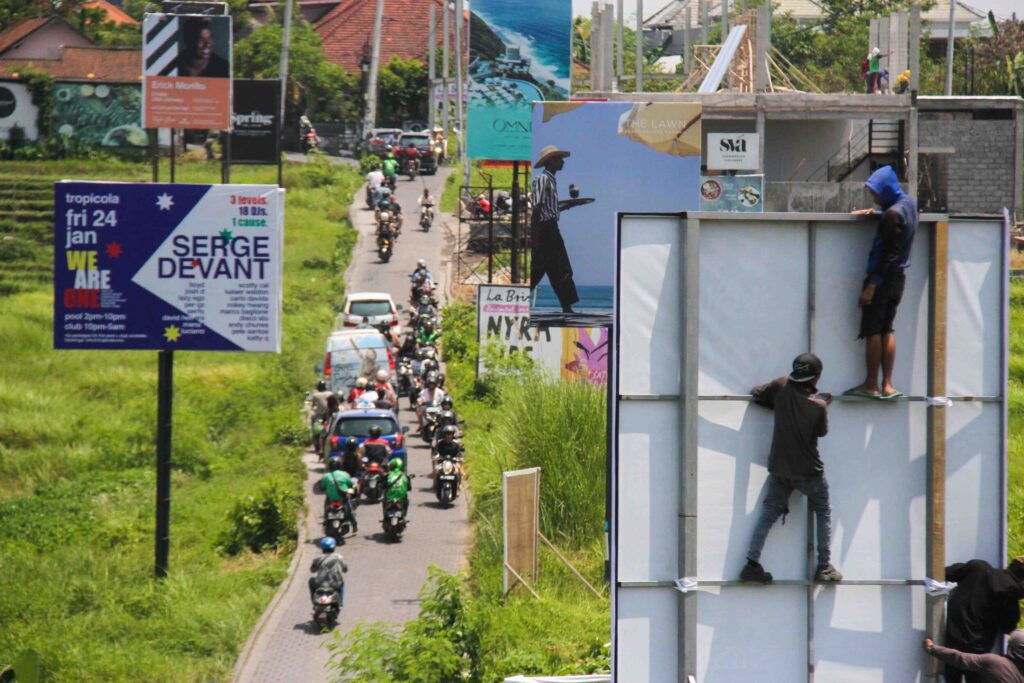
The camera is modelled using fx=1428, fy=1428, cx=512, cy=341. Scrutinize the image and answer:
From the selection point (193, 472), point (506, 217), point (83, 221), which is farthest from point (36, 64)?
point (83, 221)

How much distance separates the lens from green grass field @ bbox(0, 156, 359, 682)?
1822 centimetres

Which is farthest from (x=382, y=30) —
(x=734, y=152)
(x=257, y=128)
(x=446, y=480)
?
(x=446, y=480)

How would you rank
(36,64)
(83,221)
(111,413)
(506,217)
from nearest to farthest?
(83,221) → (111,413) → (506,217) → (36,64)

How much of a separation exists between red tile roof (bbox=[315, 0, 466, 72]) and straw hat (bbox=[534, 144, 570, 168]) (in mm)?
67911

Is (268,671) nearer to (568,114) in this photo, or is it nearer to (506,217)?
(568,114)

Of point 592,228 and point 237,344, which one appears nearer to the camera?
point 592,228

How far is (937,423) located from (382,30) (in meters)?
80.2

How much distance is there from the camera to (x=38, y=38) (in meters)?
72.6

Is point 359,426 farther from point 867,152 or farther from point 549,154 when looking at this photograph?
point 867,152

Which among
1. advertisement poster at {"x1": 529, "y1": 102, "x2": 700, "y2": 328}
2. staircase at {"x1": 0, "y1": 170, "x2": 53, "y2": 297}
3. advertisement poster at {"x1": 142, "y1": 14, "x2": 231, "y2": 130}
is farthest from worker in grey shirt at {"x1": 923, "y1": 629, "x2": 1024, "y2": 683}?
staircase at {"x1": 0, "y1": 170, "x2": 53, "y2": 297}

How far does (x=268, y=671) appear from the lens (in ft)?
53.3

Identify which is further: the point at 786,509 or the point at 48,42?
the point at 48,42

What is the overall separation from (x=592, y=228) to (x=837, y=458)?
876 cm

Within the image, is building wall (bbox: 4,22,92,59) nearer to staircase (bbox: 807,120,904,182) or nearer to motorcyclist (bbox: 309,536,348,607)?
staircase (bbox: 807,120,904,182)
